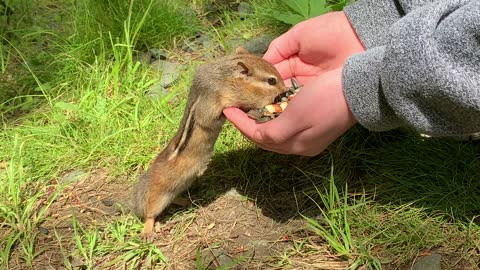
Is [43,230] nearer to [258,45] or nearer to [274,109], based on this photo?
[274,109]

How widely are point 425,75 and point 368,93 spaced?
0.27 meters

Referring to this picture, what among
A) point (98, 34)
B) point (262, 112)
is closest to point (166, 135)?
point (262, 112)

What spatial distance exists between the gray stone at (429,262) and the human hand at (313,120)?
0.68 metres

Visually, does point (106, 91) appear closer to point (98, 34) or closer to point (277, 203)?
point (98, 34)

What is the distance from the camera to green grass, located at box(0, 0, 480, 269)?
2549 millimetres

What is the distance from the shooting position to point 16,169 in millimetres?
3176

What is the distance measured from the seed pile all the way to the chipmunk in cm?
3

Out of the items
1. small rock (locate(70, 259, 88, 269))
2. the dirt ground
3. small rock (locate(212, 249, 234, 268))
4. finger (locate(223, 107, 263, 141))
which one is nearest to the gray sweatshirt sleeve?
finger (locate(223, 107, 263, 141))

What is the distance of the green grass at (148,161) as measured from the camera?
2.55 m

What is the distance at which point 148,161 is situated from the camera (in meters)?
3.18

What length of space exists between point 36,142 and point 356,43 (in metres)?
2.07

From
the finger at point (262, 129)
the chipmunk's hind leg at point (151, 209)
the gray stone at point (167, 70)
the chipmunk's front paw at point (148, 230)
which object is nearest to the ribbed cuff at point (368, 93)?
the finger at point (262, 129)

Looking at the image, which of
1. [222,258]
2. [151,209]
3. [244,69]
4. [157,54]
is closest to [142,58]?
[157,54]

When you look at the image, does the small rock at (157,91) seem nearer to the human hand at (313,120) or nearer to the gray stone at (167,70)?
the gray stone at (167,70)
